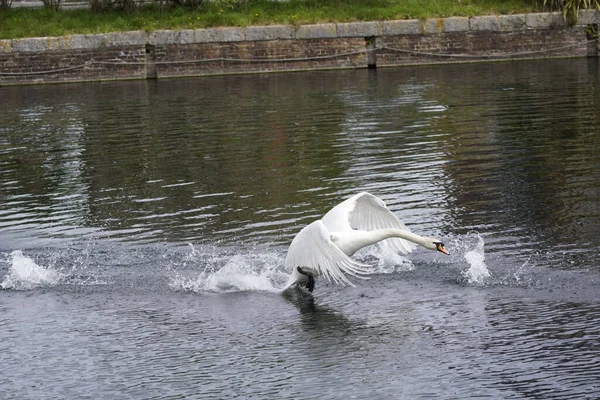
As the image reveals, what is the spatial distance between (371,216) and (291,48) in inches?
874

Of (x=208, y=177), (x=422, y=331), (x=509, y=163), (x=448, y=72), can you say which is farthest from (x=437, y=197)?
(x=448, y=72)

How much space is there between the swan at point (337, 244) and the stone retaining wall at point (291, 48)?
22286 millimetres

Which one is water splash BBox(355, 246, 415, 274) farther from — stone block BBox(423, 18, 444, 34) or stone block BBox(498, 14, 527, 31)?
stone block BBox(498, 14, 527, 31)

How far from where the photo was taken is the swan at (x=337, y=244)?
1058cm

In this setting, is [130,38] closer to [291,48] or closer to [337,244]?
[291,48]

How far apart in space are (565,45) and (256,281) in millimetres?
24777

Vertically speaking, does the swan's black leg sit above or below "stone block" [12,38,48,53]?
below

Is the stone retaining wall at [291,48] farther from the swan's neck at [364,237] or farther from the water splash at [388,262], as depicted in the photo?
the swan's neck at [364,237]

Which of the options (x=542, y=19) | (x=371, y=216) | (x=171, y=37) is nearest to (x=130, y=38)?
(x=171, y=37)

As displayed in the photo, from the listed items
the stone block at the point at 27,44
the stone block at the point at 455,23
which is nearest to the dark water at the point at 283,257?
the stone block at the point at 27,44

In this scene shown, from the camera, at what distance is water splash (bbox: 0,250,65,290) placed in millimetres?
11969

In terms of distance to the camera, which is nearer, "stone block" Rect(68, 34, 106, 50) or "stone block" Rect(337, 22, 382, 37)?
"stone block" Rect(68, 34, 106, 50)

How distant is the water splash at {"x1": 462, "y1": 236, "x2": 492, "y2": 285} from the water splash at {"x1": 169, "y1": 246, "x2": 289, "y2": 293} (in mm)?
1939

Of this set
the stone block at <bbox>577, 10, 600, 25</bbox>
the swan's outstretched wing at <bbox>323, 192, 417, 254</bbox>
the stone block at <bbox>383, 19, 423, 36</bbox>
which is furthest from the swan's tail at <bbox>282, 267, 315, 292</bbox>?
the stone block at <bbox>577, 10, 600, 25</bbox>
